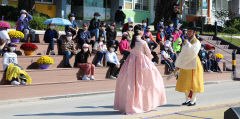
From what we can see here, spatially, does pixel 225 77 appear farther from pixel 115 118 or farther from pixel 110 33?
pixel 115 118

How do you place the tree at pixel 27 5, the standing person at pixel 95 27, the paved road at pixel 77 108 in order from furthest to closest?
the tree at pixel 27 5 → the standing person at pixel 95 27 → the paved road at pixel 77 108

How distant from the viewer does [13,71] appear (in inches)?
539

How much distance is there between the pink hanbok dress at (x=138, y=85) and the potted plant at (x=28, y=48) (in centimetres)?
661

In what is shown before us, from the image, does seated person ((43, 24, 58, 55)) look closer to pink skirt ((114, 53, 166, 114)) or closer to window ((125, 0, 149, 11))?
pink skirt ((114, 53, 166, 114))

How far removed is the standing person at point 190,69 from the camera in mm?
11484

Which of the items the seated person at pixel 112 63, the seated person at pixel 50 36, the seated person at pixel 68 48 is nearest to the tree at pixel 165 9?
the seated person at pixel 112 63

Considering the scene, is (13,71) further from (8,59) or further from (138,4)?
(138,4)

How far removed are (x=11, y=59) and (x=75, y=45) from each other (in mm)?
4690

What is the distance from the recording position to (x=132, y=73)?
1012 centimetres

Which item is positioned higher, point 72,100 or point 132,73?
point 132,73

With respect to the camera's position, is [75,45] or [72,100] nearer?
[72,100]

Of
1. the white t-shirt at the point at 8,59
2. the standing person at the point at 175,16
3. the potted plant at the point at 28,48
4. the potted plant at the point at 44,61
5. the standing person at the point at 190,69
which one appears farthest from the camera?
the standing person at the point at 175,16

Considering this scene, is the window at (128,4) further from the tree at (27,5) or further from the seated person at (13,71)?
the seated person at (13,71)

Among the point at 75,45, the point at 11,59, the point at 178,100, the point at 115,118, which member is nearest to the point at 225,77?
the point at 75,45
